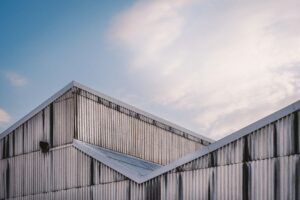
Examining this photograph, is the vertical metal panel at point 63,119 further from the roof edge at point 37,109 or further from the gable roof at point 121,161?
the gable roof at point 121,161

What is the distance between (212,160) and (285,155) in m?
4.08

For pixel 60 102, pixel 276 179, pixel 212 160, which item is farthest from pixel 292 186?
pixel 60 102

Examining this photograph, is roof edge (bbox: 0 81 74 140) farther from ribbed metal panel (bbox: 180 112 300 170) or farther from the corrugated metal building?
ribbed metal panel (bbox: 180 112 300 170)

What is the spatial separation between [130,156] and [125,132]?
2.02 m

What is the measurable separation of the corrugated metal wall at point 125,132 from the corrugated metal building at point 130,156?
0.26 ft

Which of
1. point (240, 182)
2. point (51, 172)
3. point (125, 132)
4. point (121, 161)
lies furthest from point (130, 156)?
point (240, 182)

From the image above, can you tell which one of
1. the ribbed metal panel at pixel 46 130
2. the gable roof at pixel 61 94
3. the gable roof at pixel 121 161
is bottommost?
the gable roof at pixel 121 161

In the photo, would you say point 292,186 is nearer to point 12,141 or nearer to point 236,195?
point 236,195

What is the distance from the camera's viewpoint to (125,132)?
40219 mm

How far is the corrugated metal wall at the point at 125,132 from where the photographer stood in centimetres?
3706

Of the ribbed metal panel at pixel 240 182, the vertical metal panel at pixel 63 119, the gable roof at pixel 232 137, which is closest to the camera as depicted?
the ribbed metal panel at pixel 240 182

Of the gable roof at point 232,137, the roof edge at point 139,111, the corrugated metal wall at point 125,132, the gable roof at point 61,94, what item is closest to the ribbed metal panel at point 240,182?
the gable roof at point 232,137

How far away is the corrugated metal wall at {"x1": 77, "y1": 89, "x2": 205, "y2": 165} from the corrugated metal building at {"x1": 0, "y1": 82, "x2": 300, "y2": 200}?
0.08 metres

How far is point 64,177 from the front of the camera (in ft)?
114
